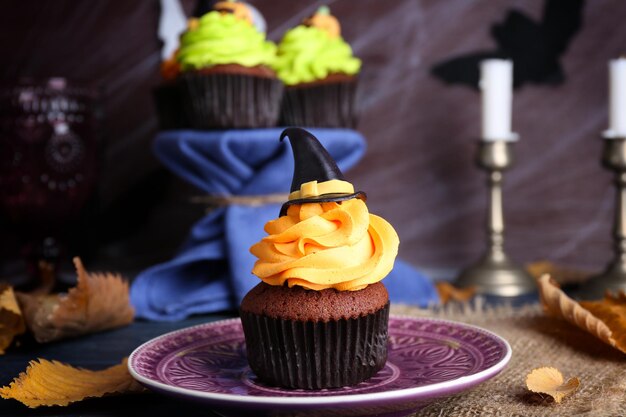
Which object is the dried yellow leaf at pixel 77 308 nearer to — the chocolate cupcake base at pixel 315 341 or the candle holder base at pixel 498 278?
the chocolate cupcake base at pixel 315 341

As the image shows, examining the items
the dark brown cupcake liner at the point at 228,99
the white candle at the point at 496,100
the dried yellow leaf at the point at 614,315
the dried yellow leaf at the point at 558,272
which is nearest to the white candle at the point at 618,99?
the white candle at the point at 496,100

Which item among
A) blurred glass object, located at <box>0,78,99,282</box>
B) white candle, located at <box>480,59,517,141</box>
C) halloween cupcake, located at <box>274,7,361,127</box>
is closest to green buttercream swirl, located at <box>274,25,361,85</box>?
halloween cupcake, located at <box>274,7,361,127</box>

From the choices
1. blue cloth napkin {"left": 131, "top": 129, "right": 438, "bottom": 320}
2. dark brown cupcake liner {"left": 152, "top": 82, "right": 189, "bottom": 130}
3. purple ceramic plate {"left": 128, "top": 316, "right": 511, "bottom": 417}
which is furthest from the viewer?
dark brown cupcake liner {"left": 152, "top": 82, "right": 189, "bottom": 130}

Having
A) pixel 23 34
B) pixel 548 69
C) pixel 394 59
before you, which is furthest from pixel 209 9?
pixel 548 69

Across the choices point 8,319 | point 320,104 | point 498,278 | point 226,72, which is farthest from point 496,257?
point 8,319

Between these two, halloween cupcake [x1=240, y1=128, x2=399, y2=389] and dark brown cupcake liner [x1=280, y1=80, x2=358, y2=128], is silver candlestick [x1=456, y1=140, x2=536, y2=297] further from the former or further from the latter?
halloween cupcake [x1=240, y1=128, x2=399, y2=389]

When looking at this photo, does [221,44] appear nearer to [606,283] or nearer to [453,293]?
[453,293]

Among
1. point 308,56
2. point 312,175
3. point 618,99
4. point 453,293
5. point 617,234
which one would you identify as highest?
point 308,56
